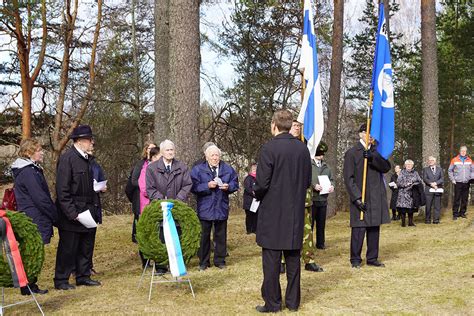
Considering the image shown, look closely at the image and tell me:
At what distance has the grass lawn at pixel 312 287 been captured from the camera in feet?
20.9

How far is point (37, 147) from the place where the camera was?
721 cm

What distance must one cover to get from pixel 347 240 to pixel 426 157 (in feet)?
20.6

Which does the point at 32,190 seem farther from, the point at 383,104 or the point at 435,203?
the point at 435,203

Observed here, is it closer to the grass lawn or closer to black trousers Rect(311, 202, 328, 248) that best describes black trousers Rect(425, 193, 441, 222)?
the grass lawn

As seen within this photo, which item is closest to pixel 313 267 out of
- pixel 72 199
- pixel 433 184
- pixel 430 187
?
pixel 72 199

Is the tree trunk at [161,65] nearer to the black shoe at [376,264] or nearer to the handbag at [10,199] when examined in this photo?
the handbag at [10,199]

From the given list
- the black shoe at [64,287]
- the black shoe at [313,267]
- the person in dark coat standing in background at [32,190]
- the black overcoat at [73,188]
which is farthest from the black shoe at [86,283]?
the black shoe at [313,267]

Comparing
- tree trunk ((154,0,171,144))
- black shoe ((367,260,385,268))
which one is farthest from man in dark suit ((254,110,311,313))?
tree trunk ((154,0,171,144))

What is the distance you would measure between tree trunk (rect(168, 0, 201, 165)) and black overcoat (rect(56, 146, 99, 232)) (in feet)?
8.01

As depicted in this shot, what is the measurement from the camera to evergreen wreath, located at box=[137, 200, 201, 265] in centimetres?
686

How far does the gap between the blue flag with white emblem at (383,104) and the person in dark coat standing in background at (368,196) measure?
21 cm

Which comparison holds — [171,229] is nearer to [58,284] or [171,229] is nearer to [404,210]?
[58,284]

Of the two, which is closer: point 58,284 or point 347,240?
point 58,284

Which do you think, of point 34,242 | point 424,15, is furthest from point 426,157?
point 34,242
